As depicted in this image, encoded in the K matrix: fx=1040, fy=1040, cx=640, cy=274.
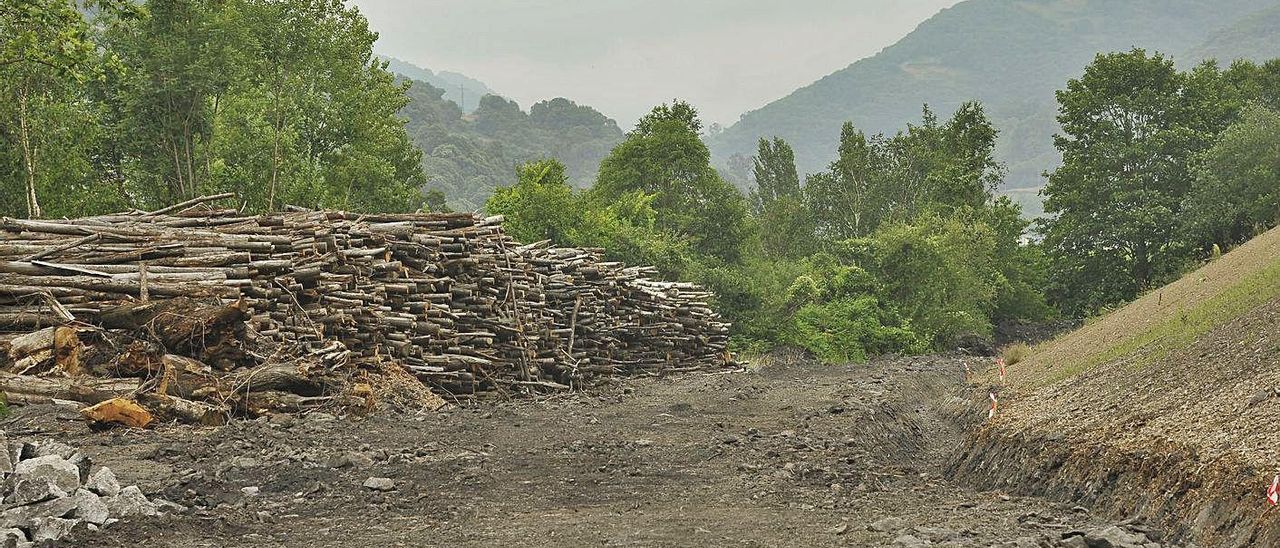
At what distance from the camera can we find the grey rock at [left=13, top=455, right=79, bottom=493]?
739 centimetres

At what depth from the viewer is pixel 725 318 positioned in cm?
3509

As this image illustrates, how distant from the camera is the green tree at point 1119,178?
37.5 meters

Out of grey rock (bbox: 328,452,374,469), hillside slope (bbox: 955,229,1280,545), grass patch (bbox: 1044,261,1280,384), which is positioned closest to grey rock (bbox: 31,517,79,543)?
grey rock (bbox: 328,452,374,469)

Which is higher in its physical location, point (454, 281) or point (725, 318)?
point (454, 281)

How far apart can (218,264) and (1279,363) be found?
12664mm

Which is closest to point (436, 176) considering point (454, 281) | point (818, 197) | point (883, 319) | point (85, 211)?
point (818, 197)

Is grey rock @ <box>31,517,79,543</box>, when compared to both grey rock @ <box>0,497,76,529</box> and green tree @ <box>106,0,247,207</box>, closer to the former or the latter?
grey rock @ <box>0,497,76,529</box>

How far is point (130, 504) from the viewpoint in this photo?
772 centimetres

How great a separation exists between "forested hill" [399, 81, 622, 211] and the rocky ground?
99.4 m

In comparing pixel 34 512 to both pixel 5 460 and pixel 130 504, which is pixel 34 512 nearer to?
pixel 130 504

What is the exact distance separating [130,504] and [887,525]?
563 cm

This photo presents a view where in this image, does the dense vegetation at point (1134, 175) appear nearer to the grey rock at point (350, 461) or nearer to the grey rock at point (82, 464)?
the grey rock at point (350, 461)

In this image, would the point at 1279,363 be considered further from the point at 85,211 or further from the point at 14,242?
the point at 85,211

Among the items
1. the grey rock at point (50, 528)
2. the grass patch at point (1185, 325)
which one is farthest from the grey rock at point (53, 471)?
the grass patch at point (1185, 325)
